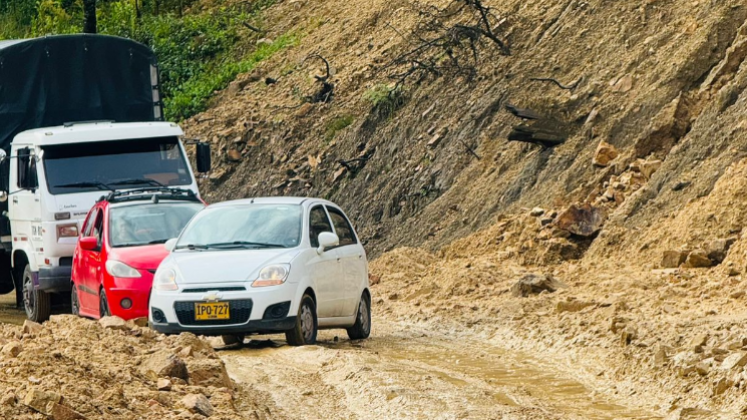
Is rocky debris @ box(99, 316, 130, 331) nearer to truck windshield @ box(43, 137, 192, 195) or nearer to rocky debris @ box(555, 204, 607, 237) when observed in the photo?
truck windshield @ box(43, 137, 192, 195)

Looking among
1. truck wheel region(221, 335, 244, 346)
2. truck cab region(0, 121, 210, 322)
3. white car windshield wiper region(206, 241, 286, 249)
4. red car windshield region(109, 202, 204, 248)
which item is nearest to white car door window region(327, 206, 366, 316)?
white car windshield wiper region(206, 241, 286, 249)

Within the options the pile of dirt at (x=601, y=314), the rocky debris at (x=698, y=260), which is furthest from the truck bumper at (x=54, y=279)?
the rocky debris at (x=698, y=260)

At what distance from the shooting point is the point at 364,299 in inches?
586

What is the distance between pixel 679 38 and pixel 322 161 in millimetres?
8831

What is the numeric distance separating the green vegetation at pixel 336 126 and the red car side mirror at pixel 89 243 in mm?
13448

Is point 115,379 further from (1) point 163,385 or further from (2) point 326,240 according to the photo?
(2) point 326,240

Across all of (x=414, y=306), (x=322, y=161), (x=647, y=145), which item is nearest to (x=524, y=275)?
(x=414, y=306)

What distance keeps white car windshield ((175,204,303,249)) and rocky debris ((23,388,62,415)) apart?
586 centimetres

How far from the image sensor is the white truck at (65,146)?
17.2 m

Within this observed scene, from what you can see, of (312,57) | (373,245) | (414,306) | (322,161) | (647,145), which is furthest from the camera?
(312,57)

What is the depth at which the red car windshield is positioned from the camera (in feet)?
51.4

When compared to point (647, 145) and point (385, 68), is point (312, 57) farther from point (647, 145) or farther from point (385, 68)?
point (647, 145)

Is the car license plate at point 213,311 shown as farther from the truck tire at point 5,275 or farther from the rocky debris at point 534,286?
the truck tire at point 5,275

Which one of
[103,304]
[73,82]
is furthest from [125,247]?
[73,82]
